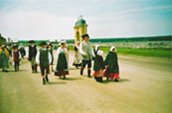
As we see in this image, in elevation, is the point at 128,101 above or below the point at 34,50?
below

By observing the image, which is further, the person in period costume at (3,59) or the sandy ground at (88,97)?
the person in period costume at (3,59)

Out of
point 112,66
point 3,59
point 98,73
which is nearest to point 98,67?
point 98,73

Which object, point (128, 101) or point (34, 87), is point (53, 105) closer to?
point (128, 101)

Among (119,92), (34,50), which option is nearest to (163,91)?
(119,92)

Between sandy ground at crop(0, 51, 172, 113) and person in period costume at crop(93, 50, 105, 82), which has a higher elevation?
person in period costume at crop(93, 50, 105, 82)

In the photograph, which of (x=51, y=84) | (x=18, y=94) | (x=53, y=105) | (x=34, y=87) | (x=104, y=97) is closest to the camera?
(x=53, y=105)

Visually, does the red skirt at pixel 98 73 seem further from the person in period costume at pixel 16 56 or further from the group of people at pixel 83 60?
the person in period costume at pixel 16 56

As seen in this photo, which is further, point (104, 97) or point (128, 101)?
point (104, 97)

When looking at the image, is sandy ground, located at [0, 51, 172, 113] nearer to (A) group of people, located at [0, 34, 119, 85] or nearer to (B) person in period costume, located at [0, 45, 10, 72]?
(A) group of people, located at [0, 34, 119, 85]

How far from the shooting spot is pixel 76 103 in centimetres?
723

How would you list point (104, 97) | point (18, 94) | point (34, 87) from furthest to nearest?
point (34, 87), point (18, 94), point (104, 97)

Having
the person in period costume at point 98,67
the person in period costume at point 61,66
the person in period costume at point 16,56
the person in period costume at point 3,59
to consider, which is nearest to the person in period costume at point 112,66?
the person in period costume at point 98,67

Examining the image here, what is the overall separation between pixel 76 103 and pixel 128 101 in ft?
4.13

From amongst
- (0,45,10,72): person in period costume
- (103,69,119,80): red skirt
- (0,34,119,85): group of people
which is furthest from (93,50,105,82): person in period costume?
(0,45,10,72): person in period costume
